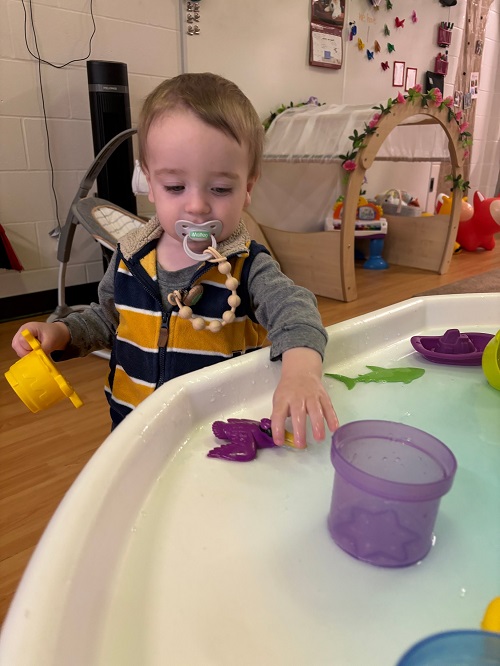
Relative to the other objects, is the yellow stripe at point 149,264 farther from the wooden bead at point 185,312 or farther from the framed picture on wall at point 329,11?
the framed picture on wall at point 329,11

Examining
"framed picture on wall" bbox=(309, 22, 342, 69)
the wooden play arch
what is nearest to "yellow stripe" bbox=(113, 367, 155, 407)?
the wooden play arch

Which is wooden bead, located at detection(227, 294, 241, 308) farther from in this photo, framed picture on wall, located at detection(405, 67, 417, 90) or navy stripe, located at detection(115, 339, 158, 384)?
framed picture on wall, located at detection(405, 67, 417, 90)

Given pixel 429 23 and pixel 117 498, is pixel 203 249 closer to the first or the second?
pixel 117 498

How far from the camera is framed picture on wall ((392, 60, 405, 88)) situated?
10.7ft

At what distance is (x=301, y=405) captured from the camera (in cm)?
43

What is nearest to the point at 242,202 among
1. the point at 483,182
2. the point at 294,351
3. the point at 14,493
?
the point at 294,351

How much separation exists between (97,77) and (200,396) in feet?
5.44

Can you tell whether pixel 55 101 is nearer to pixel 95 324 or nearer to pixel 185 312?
pixel 95 324

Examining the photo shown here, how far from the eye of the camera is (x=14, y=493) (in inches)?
41.8

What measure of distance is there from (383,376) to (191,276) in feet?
0.95

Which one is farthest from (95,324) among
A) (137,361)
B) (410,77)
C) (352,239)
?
(410,77)

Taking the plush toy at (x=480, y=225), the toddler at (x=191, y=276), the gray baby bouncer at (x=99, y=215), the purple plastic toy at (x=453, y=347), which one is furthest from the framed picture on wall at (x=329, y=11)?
the purple plastic toy at (x=453, y=347)

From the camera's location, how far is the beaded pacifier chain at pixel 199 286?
0.64m

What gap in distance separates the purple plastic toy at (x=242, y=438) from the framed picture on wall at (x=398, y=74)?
3.39m
